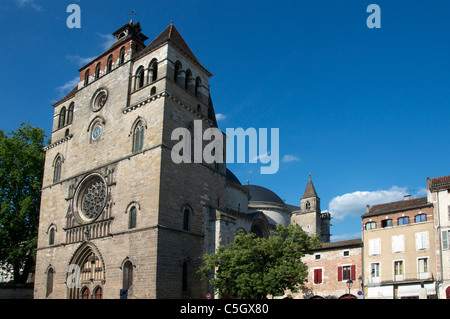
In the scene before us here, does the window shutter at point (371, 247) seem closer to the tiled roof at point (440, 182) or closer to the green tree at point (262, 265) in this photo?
the tiled roof at point (440, 182)

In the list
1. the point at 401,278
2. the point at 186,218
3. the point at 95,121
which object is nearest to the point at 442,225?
the point at 401,278

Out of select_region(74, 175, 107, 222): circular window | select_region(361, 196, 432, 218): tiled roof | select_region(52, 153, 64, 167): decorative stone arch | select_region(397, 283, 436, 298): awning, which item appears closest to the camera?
select_region(397, 283, 436, 298): awning

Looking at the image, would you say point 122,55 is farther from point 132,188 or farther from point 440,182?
point 440,182

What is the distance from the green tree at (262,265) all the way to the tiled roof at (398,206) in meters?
7.98

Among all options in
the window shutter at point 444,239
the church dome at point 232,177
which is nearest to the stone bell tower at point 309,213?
the church dome at point 232,177

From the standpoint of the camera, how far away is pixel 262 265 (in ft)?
76.4

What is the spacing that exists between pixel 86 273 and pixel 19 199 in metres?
12.5

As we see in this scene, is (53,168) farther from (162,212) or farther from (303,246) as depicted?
(303,246)

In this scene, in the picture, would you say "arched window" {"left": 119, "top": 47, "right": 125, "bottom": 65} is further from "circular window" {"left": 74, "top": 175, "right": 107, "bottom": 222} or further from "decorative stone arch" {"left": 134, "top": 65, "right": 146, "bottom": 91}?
"circular window" {"left": 74, "top": 175, "right": 107, "bottom": 222}

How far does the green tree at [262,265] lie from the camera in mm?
22172

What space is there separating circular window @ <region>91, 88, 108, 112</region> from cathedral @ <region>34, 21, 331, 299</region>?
0.08 metres

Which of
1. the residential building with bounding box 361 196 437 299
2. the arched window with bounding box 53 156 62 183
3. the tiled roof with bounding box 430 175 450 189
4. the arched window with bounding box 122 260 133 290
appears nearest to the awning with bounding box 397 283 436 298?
the residential building with bounding box 361 196 437 299

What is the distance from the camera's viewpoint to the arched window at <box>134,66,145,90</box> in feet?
97.8
